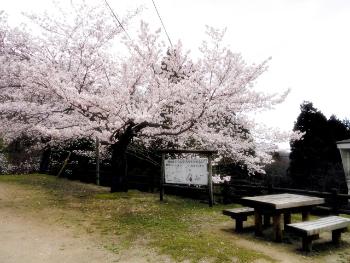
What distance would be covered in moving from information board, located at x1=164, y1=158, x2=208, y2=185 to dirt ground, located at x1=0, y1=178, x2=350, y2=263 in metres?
2.75

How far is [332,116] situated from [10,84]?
19764mm

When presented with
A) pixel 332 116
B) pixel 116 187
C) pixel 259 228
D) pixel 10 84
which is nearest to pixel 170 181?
pixel 116 187

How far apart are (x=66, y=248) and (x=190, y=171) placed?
5099 millimetres

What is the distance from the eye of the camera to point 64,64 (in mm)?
13203

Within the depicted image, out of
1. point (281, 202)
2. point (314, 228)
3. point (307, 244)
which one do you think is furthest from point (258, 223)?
point (314, 228)

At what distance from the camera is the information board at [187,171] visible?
10297mm

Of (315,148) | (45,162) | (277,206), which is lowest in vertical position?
(277,206)

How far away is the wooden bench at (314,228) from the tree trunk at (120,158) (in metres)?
6.47

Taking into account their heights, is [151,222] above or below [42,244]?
above

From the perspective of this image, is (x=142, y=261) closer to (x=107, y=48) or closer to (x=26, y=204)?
(x=26, y=204)

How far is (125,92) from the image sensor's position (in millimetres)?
9719

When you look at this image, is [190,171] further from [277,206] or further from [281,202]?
[277,206]

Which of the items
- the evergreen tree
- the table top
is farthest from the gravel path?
the evergreen tree

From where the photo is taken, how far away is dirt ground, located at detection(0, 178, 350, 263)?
18.5 ft
